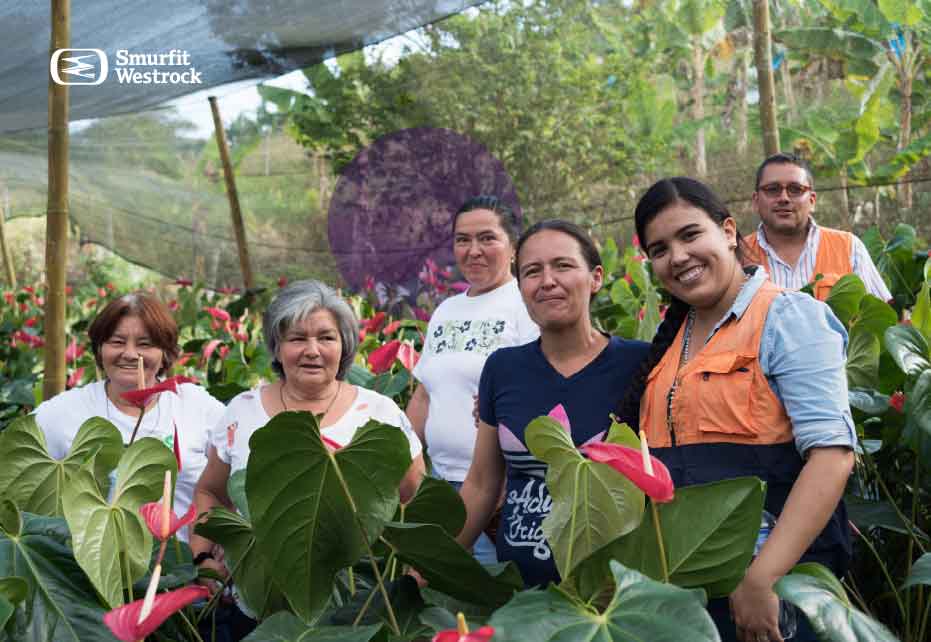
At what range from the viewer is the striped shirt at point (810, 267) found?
295 cm

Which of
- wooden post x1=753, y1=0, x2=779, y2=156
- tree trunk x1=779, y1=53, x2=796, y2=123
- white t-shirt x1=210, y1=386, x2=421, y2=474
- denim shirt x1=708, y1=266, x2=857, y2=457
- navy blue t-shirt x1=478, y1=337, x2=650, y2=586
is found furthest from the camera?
tree trunk x1=779, y1=53, x2=796, y2=123

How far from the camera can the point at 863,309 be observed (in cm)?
243

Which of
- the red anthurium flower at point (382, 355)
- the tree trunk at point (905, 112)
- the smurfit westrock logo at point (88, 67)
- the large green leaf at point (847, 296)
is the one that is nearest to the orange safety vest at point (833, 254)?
the large green leaf at point (847, 296)

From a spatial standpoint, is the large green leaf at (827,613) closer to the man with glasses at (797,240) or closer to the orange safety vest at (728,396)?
the orange safety vest at (728,396)

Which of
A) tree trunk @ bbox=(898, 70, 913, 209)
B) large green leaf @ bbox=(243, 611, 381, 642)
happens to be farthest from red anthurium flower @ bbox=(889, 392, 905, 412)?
tree trunk @ bbox=(898, 70, 913, 209)

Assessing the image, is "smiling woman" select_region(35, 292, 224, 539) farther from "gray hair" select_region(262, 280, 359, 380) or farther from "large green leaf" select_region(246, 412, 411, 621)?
"large green leaf" select_region(246, 412, 411, 621)

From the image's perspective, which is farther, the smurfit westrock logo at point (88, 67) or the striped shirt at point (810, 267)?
the smurfit westrock logo at point (88, 67)

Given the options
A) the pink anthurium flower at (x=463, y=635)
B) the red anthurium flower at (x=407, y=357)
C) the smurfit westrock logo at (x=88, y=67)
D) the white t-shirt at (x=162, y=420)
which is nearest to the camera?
the pink anthurium flower at (x=463, y=635)

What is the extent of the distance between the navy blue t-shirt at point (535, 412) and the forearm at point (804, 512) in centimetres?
39

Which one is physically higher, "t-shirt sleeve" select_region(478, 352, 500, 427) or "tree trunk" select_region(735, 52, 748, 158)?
"tree trunk" select_region(735, 52, 748, 158)

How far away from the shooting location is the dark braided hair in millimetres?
1679

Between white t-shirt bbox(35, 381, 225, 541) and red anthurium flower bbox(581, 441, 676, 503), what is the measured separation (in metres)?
1.55

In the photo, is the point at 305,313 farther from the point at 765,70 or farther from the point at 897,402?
the point at 765,70

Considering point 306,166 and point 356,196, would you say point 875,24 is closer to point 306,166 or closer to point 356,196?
point 356,196
